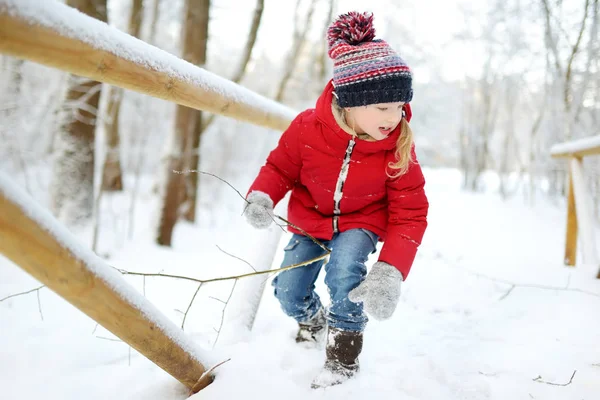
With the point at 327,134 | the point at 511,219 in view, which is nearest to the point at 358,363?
the point at 327,134

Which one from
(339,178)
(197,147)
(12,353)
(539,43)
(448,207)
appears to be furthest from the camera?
(539,43)

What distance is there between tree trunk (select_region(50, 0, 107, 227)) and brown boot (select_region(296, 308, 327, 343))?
10.6 ft

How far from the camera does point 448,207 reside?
23.8 feet

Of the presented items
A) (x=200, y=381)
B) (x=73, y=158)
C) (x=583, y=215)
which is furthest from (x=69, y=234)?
(x=73, y=158)

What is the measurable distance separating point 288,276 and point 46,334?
3.43ft

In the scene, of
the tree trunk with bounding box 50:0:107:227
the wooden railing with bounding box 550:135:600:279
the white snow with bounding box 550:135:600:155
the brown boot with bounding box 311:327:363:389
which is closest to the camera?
the brown boot with bounding box 311:327:363:389

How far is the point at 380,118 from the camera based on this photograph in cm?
147

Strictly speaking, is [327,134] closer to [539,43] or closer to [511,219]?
[511,219]

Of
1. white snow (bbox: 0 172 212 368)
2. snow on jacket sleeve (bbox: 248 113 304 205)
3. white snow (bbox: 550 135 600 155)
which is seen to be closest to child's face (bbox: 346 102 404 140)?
snow on jacket sleeve (bbox: 248 113 304 205)

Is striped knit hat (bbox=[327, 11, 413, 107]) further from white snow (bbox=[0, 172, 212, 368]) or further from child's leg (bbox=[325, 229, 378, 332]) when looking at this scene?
white snow (bbox=[0, 172, 212, 368])

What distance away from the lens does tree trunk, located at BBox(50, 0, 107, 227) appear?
3.89 meters

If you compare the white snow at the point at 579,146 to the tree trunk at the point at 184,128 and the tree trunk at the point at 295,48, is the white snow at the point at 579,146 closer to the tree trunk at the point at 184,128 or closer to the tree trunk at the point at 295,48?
the tree trunk at the point at 184,128

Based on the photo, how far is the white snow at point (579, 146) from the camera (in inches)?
101

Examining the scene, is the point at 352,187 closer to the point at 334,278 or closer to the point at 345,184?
the point at 345,184
